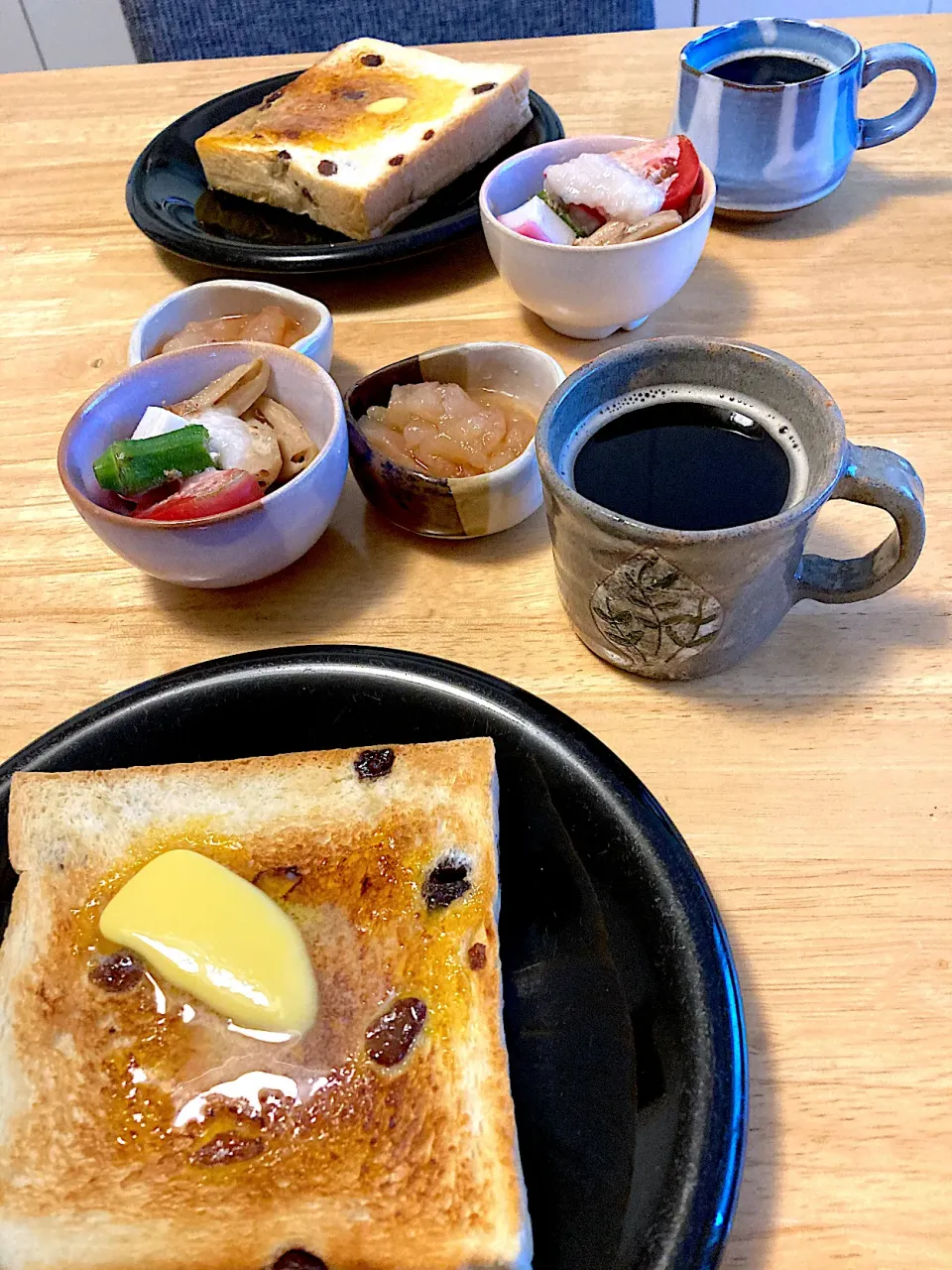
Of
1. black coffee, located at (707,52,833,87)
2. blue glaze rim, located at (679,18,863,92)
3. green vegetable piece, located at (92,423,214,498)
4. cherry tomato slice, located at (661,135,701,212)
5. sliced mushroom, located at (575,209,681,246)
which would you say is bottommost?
green vegetable piece, located at (92,423,214,498)

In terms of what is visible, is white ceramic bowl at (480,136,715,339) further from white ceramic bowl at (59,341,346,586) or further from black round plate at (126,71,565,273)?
white ceramic bowl at (59,341,346,586)

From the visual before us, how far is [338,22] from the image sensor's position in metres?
2.14

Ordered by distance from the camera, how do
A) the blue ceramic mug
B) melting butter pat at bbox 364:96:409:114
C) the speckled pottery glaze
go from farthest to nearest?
Answer: melting butter pat at bbox 364:96:409:114 < the blue ceramic mug < the speckled pottery glaze

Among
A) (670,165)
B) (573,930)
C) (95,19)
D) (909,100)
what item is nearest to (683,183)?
(670,165)

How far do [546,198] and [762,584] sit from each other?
675mm

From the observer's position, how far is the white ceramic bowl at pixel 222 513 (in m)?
0.89

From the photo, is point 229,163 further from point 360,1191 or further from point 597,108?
point 360,1191

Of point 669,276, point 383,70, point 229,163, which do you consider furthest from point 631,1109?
point 383,70

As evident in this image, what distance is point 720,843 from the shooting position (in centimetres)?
78

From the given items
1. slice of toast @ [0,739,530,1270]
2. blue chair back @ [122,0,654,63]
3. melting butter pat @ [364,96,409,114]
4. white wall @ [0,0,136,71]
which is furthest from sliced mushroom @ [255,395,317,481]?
white wall @ [0,0,136,71]

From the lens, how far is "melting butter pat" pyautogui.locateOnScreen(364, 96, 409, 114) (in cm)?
151

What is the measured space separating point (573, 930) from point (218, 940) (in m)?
0.25

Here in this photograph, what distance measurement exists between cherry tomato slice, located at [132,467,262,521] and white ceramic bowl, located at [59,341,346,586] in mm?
25

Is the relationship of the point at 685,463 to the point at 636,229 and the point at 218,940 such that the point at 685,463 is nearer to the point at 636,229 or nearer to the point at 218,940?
the point at 636,229
